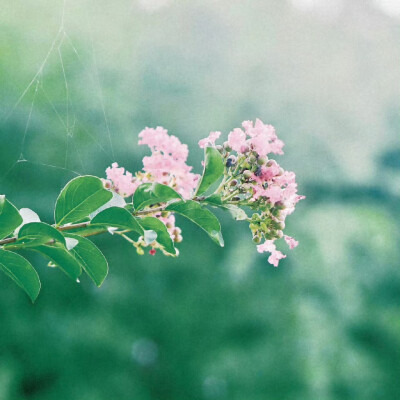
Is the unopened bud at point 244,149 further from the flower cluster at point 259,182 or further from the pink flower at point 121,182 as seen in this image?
the pink flower at point 121,182

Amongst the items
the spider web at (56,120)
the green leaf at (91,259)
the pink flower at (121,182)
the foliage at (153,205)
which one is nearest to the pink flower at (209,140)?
the foliage at (153,205)

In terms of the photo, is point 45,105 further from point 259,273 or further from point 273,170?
point 273,170

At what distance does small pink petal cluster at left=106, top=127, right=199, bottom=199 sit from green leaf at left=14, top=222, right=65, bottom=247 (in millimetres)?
Result: 146

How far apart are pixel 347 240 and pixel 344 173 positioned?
0.68 metres

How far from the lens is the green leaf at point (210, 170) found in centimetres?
60

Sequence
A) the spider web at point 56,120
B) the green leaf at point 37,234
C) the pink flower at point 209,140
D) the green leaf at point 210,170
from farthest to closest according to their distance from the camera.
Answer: the spider web at point 56,120 → the pink flower at point 209,140 → the green leaf at point 210,170 → the green leaf at point 37,234

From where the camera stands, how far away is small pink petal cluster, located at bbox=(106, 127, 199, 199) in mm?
637

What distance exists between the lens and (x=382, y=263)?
189 inches

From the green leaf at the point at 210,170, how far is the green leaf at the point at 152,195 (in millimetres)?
47

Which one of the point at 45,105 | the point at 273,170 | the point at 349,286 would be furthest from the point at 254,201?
the point at 349,286

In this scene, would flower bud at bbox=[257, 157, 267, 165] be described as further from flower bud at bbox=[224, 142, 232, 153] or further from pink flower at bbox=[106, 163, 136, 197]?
pink flower at bbox=[106, 163, 136, 197]

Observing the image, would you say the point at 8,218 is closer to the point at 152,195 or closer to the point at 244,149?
the point at 152,195

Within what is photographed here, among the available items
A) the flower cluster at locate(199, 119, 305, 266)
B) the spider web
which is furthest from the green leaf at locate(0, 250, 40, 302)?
the spider web

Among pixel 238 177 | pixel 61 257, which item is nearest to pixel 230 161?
pixel 238 177
